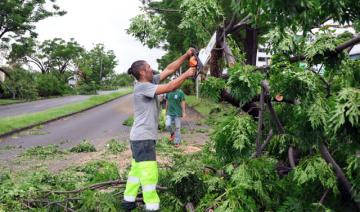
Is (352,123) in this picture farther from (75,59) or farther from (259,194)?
(75,59)

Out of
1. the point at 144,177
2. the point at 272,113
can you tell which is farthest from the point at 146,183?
the point at 272,113

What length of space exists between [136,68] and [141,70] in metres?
0.06

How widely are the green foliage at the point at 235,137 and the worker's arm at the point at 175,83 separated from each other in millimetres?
607

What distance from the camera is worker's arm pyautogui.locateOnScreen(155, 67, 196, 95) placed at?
4.76 m

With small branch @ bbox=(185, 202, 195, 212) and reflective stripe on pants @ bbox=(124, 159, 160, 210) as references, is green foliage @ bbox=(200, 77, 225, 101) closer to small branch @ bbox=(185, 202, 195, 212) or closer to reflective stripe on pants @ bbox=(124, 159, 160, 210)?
reflective stripe on pants @ bbox=(124, 159, 160, 210)

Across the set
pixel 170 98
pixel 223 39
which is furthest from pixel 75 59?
pixel 223 39

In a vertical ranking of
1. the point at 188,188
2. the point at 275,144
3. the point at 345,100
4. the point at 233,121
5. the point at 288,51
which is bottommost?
the point at 188,188

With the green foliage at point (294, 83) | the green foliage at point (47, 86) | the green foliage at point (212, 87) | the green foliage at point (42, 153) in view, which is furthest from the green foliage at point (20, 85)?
the green foliage at point (294, 83)

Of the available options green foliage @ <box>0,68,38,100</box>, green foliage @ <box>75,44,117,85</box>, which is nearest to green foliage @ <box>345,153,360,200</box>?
green foliage @ <box>0,68,38,100</box>

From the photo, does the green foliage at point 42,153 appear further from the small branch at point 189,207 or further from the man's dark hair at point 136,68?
the small branch at point 189,207

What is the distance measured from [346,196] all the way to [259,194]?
0.80 meters

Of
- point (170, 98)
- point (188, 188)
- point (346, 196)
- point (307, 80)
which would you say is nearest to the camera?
point (307, 80)

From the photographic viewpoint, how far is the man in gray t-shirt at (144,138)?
5168 mm

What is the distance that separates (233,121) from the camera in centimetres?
450
